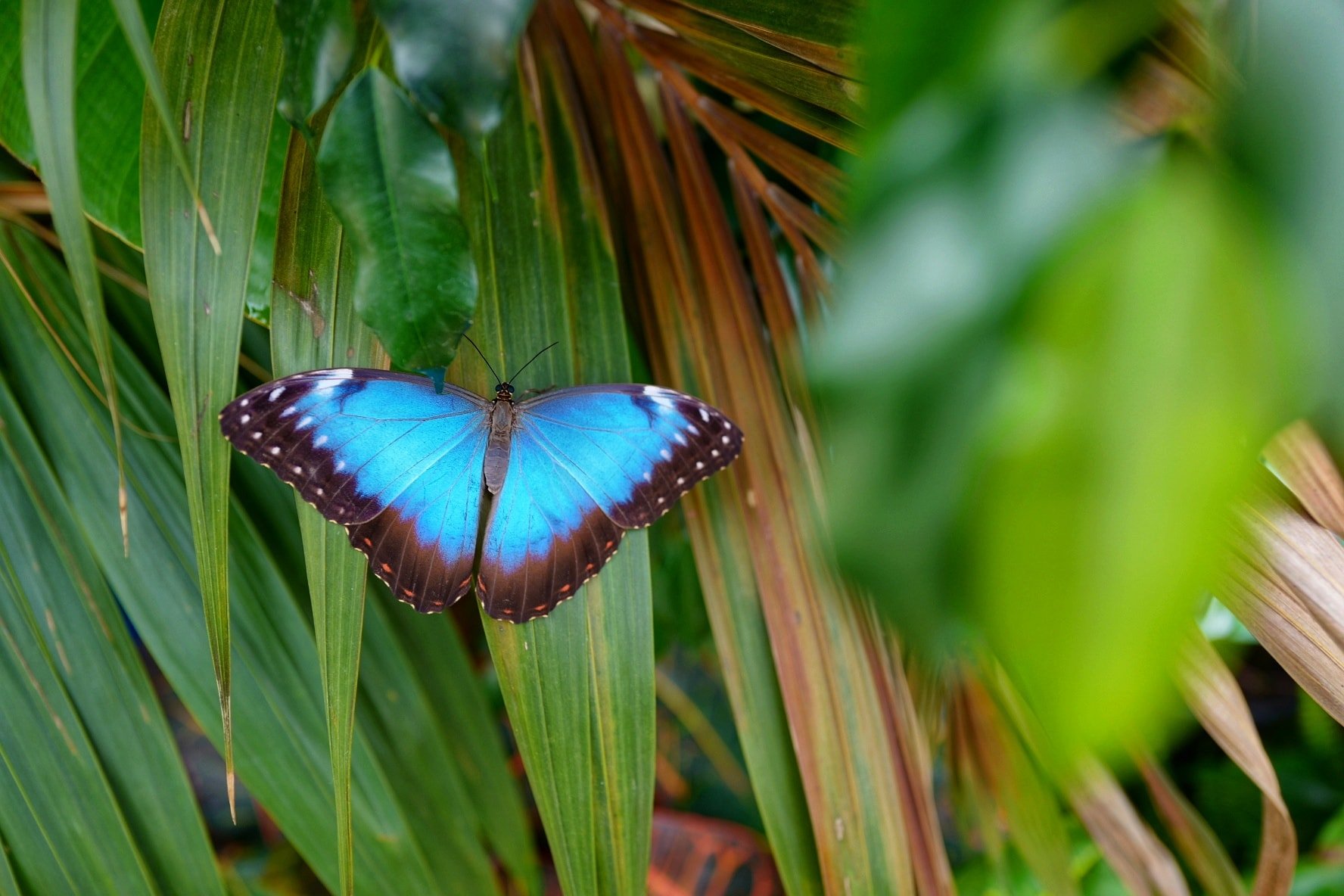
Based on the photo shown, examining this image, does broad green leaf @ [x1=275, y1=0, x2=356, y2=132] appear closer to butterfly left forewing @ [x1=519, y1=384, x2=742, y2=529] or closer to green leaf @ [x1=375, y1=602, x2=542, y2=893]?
butterfly left forewing @ [x1=519, y1=384, x2=742, y2=529]

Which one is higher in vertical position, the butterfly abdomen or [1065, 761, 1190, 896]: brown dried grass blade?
the butterfly abdomen

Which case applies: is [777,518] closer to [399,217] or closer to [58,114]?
[399,217]

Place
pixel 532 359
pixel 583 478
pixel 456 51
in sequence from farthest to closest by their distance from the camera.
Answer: pixel 583 478
pixel 532 359
pixel 456 51

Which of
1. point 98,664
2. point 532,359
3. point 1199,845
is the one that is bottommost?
point 1199,845

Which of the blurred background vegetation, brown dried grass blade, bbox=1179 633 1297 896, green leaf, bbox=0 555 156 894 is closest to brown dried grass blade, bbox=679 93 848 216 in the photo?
the blurred background vegetation

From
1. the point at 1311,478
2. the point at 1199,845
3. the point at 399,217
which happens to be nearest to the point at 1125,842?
the point at 1199,845

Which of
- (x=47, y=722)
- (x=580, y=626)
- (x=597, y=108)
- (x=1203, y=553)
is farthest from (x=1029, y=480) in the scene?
(x=47, y=722)

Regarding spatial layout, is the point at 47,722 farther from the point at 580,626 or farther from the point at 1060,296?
the point at 1060,296
